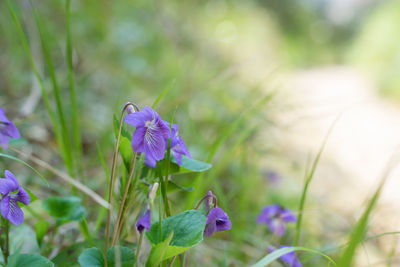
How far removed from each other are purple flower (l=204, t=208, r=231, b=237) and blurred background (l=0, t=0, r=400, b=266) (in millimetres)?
186

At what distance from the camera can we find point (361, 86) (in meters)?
8.02

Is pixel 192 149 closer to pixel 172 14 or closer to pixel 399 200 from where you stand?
pixel 399 200

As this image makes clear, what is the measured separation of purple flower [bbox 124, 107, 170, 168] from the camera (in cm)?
59

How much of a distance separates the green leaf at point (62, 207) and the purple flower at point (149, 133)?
0.28m

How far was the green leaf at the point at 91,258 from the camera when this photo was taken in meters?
0.57

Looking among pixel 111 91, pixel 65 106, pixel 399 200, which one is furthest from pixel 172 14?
pixel 399 200

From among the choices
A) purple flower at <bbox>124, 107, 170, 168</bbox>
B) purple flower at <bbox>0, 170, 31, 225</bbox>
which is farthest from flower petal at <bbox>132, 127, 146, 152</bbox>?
purple flower at <bbox>0, 170, 31, 225</bbox>

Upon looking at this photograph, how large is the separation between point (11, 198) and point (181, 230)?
0.32 m

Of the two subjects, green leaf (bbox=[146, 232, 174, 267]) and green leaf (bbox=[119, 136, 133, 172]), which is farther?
green leaf (bbox=[119, 136, 133, 172])

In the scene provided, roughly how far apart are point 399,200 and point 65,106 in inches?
103

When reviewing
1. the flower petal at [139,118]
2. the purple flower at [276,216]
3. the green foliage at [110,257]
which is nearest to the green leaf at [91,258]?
the green foliage at [110,257]

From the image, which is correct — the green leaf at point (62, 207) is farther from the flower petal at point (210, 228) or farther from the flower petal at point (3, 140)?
the flower petal at point (210, 228)

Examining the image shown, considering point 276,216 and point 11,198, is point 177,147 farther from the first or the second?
point 276,216

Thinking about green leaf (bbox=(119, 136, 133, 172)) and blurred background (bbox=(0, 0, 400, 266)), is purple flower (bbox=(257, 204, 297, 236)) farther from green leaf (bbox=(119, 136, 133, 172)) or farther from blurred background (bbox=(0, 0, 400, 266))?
green leaf (bbox=(119, 136, 133, 172))
